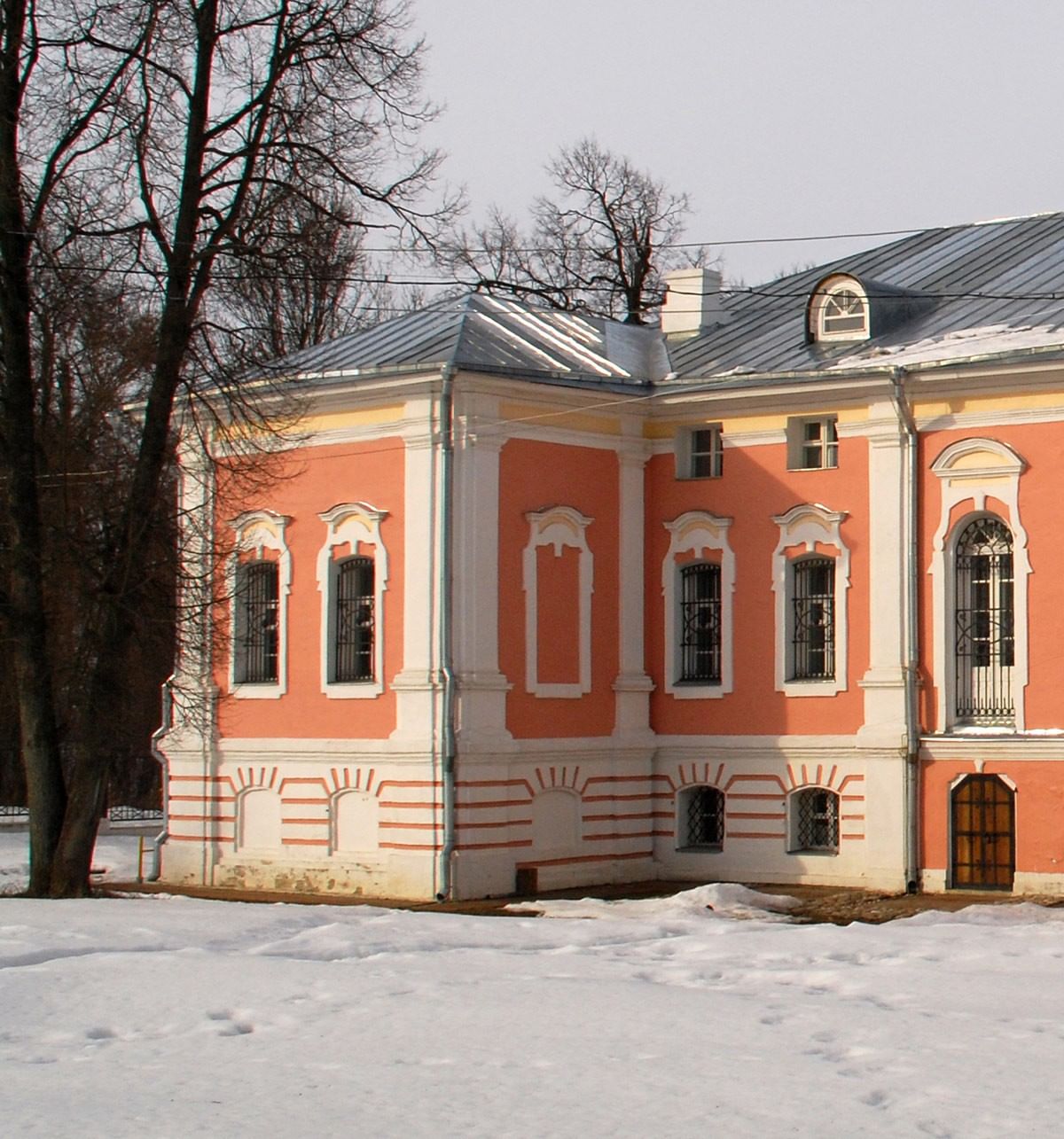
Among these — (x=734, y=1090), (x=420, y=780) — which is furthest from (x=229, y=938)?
(x=420, y=780)

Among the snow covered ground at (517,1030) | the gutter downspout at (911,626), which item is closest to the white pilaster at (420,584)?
the gutter downspout at (911,626)

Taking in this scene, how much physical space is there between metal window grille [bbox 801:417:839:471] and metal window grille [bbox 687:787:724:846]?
4.37 meters

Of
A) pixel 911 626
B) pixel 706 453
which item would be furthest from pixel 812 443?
pixel 911 626

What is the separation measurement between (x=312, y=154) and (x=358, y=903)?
8.81 m

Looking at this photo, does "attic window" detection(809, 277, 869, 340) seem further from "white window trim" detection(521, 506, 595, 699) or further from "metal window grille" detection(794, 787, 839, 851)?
"metal window grille" detection(794, 787, 839, 851)

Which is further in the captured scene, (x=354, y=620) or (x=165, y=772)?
(x=165, y=772)

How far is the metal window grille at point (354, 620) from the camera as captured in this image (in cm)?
2655

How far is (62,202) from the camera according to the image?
23.6m

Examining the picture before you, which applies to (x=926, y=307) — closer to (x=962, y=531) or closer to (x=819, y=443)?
(x=819, y=443)

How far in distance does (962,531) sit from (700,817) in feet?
16.8

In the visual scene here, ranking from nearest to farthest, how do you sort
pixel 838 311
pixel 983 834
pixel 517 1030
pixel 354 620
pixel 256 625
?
pixel 517 1030
pixel 983 834
pixel 354 620
pixel 838 311
pixel 256 625

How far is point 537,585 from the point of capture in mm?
26062

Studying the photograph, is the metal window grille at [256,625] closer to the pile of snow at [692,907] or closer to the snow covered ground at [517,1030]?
the pile of snow at [692,907]

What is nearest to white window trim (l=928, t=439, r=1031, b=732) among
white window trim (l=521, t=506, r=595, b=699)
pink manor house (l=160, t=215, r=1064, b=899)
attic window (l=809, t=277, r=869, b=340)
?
pink manor house (l=160, t=215, r=1064, b=899)
